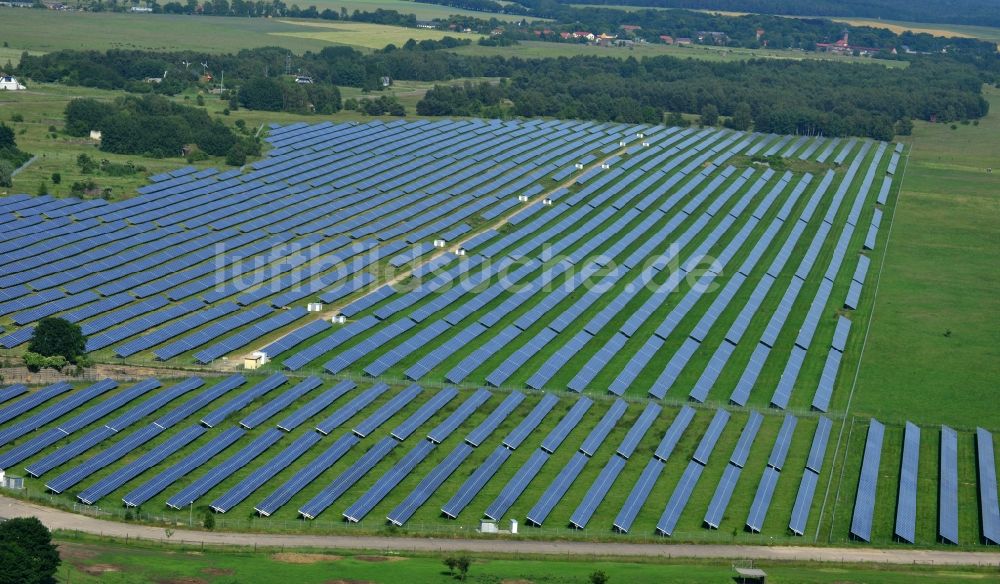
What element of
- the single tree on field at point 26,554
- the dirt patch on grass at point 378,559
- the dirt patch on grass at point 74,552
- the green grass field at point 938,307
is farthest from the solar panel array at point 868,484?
the single tree on field at point 26,554

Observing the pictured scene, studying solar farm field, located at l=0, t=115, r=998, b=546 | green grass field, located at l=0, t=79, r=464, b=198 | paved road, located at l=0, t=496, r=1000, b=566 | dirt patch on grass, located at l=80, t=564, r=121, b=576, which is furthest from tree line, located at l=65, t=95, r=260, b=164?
dirt patch on grass, located at l=80, t=564, r=121, b=576

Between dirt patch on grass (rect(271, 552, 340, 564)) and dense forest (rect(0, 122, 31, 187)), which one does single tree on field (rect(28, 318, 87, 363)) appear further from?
dense forest (rect(0, 122, 31, 187))

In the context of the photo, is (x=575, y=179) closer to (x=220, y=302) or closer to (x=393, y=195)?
(x=393, y=195)

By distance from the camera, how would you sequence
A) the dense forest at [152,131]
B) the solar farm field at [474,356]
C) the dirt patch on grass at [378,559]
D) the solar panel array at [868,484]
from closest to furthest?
the dirt patch on grass at [378,559], the solar panel array at [868,484], the solar farm field at [474,356], the dense forest at [152,131]

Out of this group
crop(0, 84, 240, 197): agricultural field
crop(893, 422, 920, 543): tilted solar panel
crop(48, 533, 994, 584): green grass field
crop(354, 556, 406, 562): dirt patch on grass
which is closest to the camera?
crop(48, 533, 994, 584): green grass field

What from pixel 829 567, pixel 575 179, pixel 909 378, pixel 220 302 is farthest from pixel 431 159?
pixel 829 567

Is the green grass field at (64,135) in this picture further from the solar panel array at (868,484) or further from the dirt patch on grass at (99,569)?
the solar panel array at (868,484)

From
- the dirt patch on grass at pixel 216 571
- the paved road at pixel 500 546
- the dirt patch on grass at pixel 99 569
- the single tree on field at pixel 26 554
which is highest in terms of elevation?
the single tree on field at pixel 26 554
